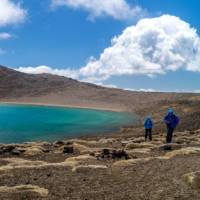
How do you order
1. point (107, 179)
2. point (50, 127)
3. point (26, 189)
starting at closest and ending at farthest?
point (26, 189) < point (107, 179) < point (50, 127)

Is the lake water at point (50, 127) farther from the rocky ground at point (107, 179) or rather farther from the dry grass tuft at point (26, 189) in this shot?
the dry grass tuft at point (26, 189)

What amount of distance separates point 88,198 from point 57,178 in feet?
11.0

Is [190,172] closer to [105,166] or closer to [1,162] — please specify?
[105,166]

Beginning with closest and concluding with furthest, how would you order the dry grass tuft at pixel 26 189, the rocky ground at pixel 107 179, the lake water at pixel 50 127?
the rocky ground at pixel 107 179, the dry grass tuft at pixel 26 189, the lake water at pixel 50 127

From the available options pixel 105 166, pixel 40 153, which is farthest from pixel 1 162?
pixel 105 166

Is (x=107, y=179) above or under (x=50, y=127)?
above

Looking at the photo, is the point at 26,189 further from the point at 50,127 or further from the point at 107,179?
the point at 50,127

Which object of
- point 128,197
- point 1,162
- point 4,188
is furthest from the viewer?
point 1,162

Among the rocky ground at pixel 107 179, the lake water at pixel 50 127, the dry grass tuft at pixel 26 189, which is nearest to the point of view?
the rocky ground at pixel 107 179

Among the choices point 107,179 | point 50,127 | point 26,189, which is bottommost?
point 50,127

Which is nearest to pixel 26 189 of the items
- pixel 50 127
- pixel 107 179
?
pixel 107 179

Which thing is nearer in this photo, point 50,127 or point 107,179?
point 107,179

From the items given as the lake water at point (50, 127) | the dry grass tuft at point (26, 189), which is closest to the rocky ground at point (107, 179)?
the dry grass tuft at point (26, 189)

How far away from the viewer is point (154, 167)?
17.2 metres
